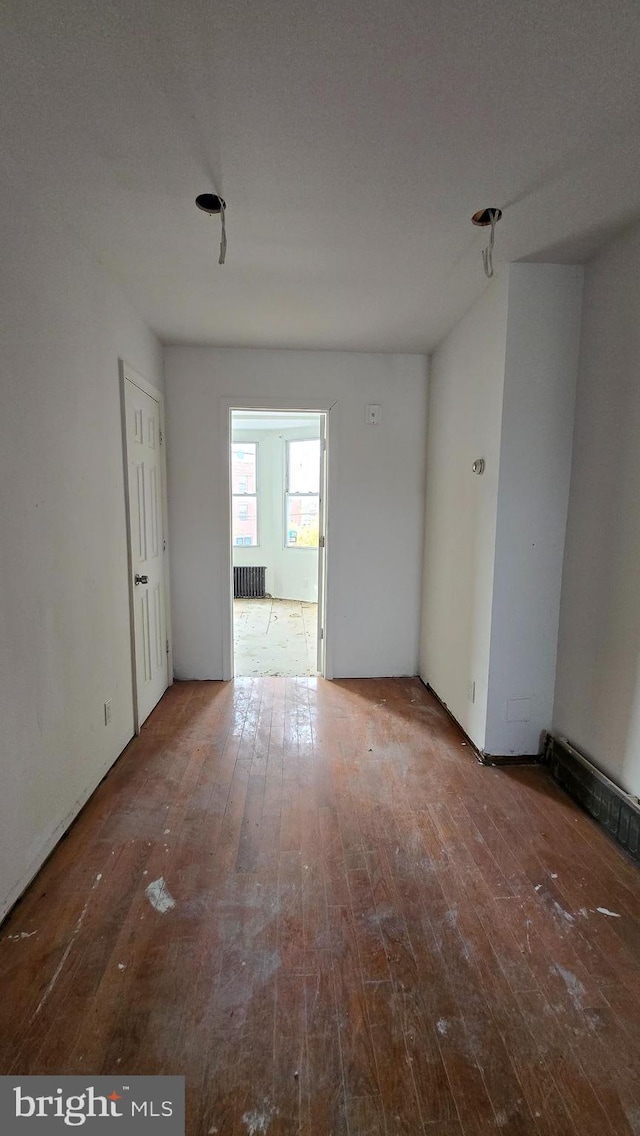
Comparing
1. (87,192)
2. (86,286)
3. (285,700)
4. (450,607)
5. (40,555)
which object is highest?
(87,192)

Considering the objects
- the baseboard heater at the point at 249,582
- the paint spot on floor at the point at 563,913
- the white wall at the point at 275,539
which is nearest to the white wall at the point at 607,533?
the paint spot on floor at the point at 563,913

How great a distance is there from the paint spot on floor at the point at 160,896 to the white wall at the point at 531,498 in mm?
1607

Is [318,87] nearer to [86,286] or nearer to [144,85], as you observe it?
[144,85]

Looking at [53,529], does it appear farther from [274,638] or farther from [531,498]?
[274,638]

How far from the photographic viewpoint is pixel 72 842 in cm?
182

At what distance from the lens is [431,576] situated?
10.9 feet

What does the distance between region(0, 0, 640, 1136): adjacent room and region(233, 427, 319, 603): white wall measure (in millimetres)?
2840

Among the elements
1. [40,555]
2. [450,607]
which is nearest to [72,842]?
[40,555]

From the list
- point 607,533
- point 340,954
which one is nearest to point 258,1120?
point 340,954

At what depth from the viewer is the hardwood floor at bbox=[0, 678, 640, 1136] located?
1067mm

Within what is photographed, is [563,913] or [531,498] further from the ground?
[531,498]

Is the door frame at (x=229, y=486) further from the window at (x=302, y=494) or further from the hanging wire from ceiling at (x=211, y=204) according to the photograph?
the window at (x=302, y=494)

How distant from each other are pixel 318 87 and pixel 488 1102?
2.48 metres

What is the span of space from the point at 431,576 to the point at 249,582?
11.4 feet
